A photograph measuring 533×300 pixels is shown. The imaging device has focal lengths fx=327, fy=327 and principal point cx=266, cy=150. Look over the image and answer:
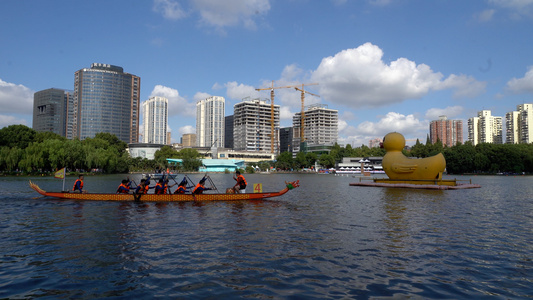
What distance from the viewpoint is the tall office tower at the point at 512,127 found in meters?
187

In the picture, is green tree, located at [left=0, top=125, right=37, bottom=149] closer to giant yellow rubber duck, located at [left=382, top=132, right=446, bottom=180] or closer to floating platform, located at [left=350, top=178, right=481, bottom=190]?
giant yellow rubber duck, located at [left=382, top=132, right=446, bottom=180]

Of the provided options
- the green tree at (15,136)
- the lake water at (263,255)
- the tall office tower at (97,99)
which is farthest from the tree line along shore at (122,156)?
the lake water at (263,255)

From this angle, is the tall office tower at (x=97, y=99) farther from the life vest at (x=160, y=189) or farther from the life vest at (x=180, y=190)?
the life vest at (x=180, y=190)

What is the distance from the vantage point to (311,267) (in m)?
11.0

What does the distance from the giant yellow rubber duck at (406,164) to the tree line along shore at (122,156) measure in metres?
69.0

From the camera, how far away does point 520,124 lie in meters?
184

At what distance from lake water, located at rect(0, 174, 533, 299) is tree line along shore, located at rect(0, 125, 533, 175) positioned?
59.8 metres

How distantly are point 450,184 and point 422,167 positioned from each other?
16.8 feet

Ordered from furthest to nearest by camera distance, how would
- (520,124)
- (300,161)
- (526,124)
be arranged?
(520,124) < (300,161) < (526,124)

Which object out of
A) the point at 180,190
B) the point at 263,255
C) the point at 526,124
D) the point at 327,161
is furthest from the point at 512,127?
the point at 263,255

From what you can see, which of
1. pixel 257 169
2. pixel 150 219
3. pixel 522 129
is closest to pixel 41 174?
pixel 150 219

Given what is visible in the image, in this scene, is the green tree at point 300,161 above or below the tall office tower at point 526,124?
below

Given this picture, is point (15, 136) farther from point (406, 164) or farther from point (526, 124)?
point (526, 124)

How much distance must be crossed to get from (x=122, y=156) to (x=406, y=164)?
9836 centimetres
